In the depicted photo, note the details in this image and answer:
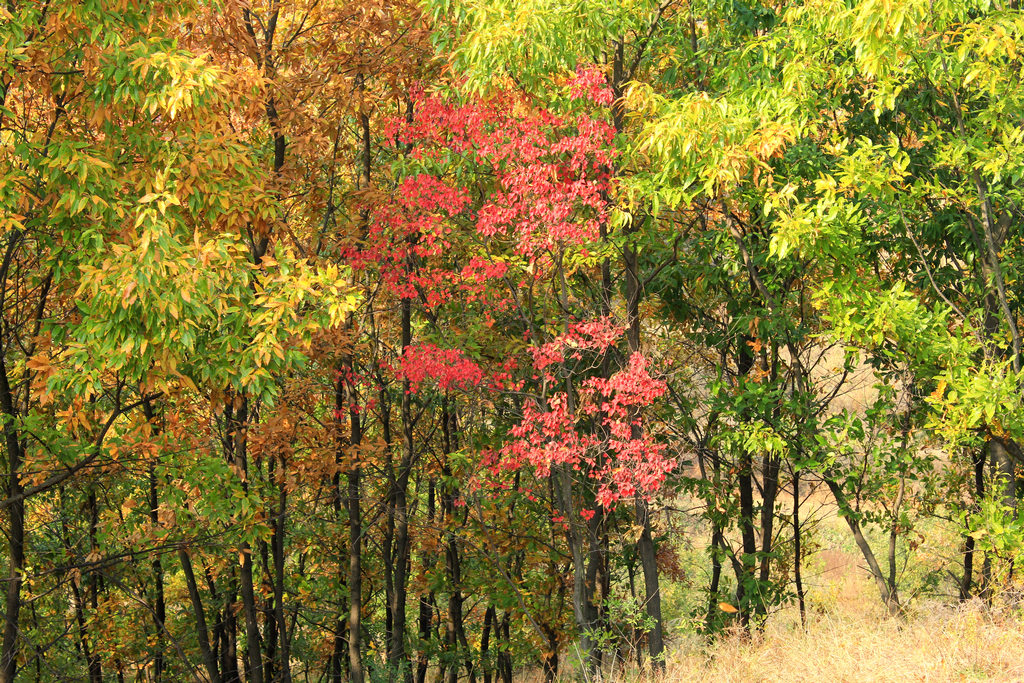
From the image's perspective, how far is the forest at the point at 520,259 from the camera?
7762 millimetres

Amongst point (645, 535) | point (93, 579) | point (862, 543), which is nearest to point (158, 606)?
point (93, 579)

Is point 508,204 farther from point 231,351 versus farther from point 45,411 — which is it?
point 45,411

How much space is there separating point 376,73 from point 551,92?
2.62 meters

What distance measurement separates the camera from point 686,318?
1412 cm

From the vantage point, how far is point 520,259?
434 inches

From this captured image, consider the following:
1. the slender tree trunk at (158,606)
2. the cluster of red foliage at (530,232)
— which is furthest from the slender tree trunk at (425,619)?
the cluster of red foliage at (530,232)

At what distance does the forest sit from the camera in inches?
306

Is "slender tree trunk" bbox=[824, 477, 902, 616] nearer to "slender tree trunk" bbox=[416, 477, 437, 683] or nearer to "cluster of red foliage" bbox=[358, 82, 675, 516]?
"cluster of red foliage" bbox=[358, 82, 675, 516]

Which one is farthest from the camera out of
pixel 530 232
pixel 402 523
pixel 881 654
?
pixel 402 523

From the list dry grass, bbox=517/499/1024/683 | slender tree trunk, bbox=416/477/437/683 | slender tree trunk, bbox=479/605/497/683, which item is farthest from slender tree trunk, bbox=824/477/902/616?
slender tree trunk, bbox=479/605/497/683

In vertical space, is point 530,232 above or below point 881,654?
above

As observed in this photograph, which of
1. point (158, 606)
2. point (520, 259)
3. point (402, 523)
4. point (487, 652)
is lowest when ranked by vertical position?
point (487, 652)

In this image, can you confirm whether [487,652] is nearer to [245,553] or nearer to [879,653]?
[245,553]

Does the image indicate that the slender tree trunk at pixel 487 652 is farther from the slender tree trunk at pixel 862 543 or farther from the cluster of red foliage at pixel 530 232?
the slender tree trunk at pixel 862 543
